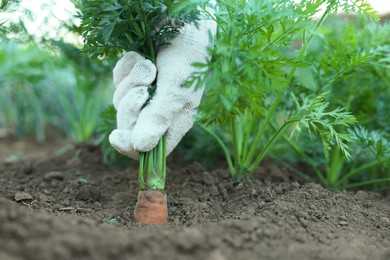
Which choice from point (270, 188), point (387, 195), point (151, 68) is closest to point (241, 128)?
point (270, 188)

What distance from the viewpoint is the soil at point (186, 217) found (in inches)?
44.9

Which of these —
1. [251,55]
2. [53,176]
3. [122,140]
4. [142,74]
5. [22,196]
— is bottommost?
[53,176]

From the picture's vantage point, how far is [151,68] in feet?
5.43

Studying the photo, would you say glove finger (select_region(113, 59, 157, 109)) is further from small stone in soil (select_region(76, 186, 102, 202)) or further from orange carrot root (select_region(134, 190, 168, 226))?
small stone in soil (select_region(76, 186, 102, 202))

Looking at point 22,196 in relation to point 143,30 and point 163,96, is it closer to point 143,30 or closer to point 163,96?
→ point 163,96

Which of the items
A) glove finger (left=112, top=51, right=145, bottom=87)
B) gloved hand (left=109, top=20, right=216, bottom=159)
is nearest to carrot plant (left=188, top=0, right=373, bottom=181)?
gloved hand (left=109, top=20, right=216, bottom=159)

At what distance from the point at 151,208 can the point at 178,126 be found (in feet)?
1.07

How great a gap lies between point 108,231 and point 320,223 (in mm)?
758

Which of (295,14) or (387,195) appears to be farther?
(387,195)

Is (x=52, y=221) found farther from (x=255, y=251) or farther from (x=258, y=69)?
(x=258, y=69)

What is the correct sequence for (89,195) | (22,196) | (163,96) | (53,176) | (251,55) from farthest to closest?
(53,176), (89,195), (22,196), (163,96), (251,55)

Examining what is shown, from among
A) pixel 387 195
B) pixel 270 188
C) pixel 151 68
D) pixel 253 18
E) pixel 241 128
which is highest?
pixel 253 18

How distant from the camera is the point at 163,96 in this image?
1615 millimetres

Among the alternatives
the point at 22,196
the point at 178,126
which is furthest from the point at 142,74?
the point at 22,196
